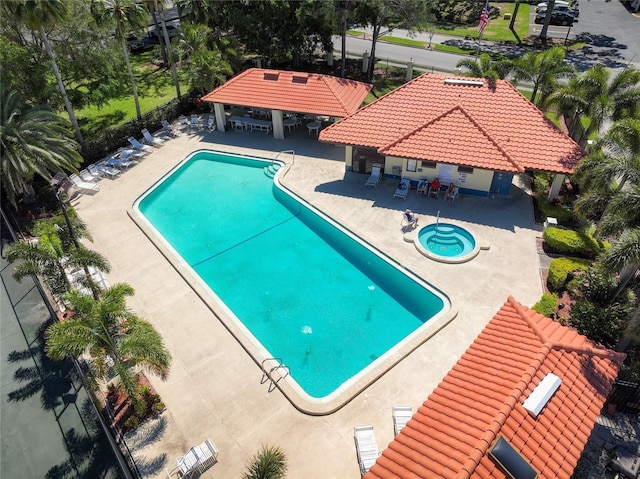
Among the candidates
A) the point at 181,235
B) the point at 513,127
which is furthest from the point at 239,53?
the point at 513,127

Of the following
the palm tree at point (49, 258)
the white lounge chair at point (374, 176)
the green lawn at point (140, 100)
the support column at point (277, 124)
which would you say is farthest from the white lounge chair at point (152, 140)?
the white lounge chair at point (374, 176)

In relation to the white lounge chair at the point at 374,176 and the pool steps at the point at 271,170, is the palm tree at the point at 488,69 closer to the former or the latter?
the white lounge chair at the point at 374,176

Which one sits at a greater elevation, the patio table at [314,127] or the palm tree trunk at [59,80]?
the palm tree trunk at [59,80]

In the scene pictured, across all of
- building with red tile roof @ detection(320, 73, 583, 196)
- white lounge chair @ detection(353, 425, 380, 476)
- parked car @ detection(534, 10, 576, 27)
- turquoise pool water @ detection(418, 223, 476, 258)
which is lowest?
white lounge chair @ detection(353, 425, 380, 476)

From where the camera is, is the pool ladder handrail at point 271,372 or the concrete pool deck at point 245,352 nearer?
the concrete pool deck at point 245,352

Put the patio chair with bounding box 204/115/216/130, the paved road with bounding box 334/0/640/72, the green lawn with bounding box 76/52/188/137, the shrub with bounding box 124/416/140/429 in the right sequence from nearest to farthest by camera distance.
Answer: the shrub with bounding box 124/416/140/429 → the patio chair with bounding box 204/115/216/130 → the green lawn with bounding box 76/52/188/137 → the paved road with bounding box 334/0/640/72

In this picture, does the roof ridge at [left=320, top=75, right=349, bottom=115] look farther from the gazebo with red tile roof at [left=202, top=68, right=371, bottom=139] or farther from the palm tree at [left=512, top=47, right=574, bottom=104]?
the palm tree at [left=512, top=47, right=574, bottom=104]

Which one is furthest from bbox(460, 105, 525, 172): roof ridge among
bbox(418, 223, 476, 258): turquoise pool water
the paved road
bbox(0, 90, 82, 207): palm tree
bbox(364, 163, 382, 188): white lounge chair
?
bbox(0, 90, 82, 207): palm tree
